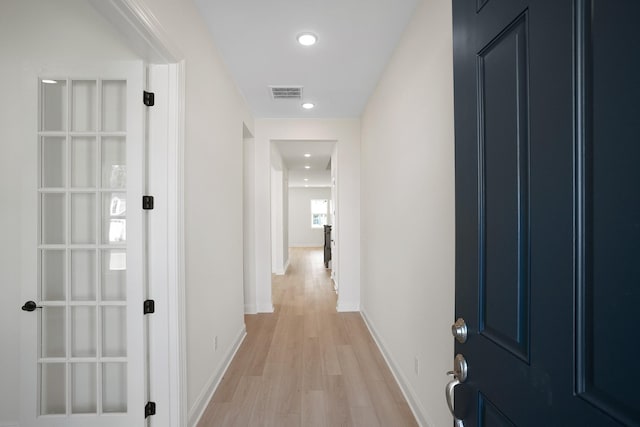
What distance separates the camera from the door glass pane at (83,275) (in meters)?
1.72

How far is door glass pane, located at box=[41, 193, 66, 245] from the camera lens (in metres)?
1.71

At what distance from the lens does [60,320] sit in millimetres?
1721

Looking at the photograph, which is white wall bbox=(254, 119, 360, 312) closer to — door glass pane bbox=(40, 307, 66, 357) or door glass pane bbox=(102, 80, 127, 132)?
door glass pane bbox=(102, 80, 127, 132)

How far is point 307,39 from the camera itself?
2.35 metres

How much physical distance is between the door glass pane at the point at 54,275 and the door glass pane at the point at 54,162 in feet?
1.36

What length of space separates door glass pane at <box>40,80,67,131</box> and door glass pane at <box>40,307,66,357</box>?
1075 mm

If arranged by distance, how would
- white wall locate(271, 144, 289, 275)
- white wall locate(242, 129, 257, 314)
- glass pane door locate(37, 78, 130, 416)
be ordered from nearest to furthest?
glass pane door locate(37, 78, 130, 416)
white wall locate(242, 129, 257, 314)
white wall locate(271, 144, 289, 275)

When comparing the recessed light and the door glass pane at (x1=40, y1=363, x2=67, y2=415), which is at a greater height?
the recessed light

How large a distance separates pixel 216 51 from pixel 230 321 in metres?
2.48

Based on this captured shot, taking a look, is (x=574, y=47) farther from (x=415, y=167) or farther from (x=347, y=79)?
(x=347, y=79)

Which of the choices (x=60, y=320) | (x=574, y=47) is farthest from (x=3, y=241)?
(x=574, y=47)

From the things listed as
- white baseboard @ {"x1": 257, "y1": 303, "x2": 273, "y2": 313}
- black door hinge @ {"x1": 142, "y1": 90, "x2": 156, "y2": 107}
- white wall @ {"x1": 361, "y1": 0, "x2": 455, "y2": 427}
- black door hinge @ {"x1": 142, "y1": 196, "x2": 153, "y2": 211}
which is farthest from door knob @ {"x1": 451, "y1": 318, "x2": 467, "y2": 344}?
white baseboard @ {"x1": 257, "y1": 303, "x2": 273, "y2": 313}

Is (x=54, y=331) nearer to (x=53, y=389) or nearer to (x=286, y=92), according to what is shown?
(x=53, y=389)

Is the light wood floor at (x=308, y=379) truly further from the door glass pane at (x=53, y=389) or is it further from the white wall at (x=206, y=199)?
the door glass pane at (x=53, y=389)
